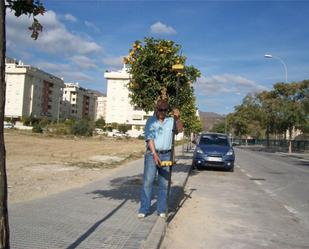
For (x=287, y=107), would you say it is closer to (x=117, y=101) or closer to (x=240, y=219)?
(x=240, y=219)

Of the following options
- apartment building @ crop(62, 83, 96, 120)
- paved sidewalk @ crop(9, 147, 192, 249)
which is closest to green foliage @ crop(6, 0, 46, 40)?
paved sidewalk @ crop(9, 147, 192, 249)

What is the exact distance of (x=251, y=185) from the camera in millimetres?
16000

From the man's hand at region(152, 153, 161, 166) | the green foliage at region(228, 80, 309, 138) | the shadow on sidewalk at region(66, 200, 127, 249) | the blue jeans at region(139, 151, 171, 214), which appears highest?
the green foliage at region(228, 80, 309, 138)

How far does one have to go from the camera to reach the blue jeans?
25.6ft

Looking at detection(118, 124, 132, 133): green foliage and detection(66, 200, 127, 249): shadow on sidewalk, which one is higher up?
detection(118, 124, 132, 133): green foliage

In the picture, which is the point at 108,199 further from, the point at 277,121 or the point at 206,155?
the point at 277,121

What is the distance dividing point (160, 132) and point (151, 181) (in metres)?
0.82

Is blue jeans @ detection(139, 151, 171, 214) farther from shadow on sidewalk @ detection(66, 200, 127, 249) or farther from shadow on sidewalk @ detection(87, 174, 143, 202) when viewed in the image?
shadow on sidewalk @ detection(87, 174, 143, 202)

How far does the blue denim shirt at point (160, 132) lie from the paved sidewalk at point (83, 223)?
4.10 feet

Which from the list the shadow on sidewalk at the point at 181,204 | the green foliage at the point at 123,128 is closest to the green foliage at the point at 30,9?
the shadow on sidewalk at the point at 181,204

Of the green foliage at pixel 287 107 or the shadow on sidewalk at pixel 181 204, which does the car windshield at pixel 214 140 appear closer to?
the shadow on sidewalk at pixel 181 204

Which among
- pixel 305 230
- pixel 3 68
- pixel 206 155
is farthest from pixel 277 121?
pixel 3 68

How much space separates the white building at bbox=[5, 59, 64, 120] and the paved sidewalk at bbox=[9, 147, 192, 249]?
385ft

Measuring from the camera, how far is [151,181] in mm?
7812
